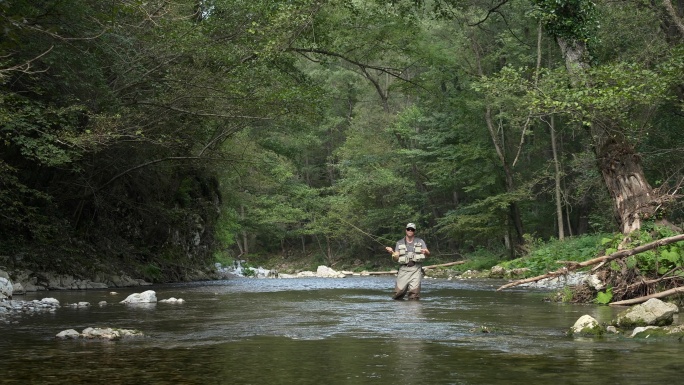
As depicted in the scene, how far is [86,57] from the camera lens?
53.7ft

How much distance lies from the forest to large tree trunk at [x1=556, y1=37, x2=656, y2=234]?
44 millimetres

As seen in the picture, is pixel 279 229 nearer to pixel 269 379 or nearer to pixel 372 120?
pixel 372 120

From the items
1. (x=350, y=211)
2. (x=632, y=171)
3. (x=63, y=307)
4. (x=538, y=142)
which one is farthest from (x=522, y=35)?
(x=63, y=307)

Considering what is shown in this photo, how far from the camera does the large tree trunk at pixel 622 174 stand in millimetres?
14148

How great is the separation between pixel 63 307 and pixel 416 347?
25.9ft

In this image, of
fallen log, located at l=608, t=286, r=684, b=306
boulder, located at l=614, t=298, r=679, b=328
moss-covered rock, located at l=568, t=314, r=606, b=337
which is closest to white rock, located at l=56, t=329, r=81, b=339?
moss-covered rock, located at l=568, t=314, r=606, b=337

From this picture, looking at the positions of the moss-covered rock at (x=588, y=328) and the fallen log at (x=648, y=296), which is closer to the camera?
the moss-covered rock at (x=588, y=328)

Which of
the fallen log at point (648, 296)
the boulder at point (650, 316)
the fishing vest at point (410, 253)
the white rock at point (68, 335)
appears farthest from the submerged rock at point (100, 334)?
the fallen log at point (648, 296)

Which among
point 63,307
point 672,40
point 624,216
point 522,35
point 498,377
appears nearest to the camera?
point 498,377

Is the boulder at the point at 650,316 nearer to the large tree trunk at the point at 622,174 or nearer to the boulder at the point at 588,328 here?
the boulder at the point at 588,328

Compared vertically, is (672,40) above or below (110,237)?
above

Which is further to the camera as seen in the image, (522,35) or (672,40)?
(522,35)

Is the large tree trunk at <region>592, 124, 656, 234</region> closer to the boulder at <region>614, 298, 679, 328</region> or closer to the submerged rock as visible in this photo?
the boulder at <region>614, 298, 679, 328</region>

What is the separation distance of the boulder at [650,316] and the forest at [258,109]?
14.4 feet
